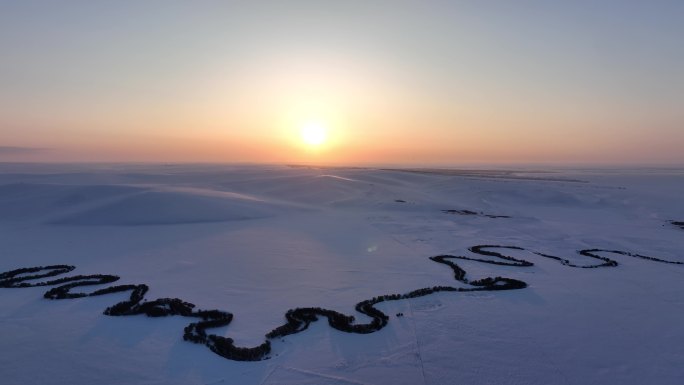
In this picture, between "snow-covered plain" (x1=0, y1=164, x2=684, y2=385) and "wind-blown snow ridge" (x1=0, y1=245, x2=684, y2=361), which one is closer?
"snow-covered plain" (x1=0, y1=164, x2=684, y2=385)

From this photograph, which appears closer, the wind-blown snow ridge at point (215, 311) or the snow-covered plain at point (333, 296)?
the snow-covered plain at point (333, 296)

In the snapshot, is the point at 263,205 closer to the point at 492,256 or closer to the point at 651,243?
the point at 492,256

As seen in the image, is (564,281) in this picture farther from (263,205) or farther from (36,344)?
(263,205)

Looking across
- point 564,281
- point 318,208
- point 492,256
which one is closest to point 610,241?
point 492,256

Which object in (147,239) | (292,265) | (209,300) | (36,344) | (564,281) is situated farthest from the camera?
(147,239)

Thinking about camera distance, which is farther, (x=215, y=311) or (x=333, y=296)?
(x=333, y=296)

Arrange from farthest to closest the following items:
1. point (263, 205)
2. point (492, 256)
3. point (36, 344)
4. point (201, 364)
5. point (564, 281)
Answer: point (263, 205) < point (492, 256) < point (564, 281) < point (36, 344) < point (201, 364)

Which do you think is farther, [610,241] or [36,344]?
[610,241]
